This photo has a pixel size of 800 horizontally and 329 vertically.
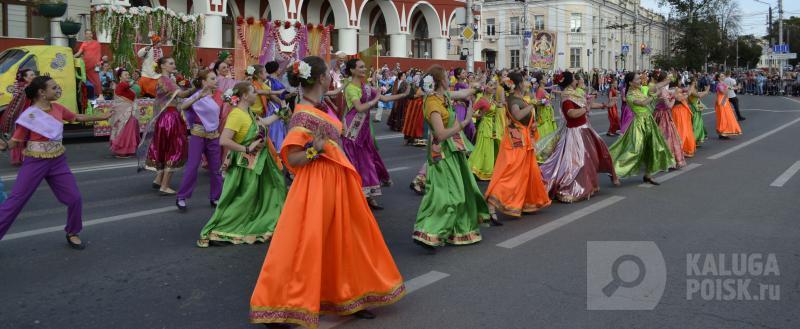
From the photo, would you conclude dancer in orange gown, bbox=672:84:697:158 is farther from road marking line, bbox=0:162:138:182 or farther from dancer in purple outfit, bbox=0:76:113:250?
dancer in purple outfit, bbox=0:76:113:250

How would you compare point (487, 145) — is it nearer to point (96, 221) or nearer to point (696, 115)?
point (96, 221)

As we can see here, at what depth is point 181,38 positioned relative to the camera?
21875 mm

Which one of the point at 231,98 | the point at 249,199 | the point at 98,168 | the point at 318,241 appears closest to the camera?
the point at 318,241

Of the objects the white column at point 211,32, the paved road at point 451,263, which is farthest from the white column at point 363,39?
the paved road at point 451,263

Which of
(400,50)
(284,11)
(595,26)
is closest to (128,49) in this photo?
(284,11)

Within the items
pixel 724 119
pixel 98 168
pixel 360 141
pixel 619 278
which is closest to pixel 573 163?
pixel 360 141

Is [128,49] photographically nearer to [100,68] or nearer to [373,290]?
[100,68]

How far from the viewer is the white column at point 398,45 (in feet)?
124

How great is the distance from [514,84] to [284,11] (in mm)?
24956

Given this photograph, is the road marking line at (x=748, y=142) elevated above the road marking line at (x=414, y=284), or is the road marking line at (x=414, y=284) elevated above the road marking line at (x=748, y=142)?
the road marking line at (x=748, y=142)

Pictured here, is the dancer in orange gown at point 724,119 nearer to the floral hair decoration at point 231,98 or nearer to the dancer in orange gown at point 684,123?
the dancer in orange gown at point 684,123

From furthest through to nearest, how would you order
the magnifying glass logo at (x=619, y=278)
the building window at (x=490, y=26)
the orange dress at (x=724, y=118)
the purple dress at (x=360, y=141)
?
the building window at (x=490, y=26)
the orange dress at (x=724, y=118)
the purple dress at (x=360, y=141)
the magnifying glass logo at (x=619, y=278)

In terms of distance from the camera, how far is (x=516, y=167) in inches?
294

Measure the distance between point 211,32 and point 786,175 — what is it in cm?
2246
